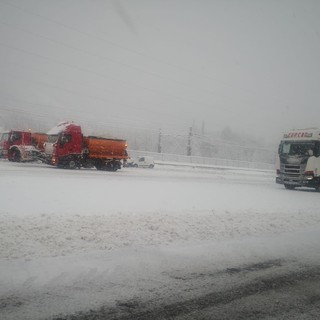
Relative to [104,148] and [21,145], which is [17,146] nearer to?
[21,145]

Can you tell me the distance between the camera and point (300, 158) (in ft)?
63.5

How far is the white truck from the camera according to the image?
62.2 feet

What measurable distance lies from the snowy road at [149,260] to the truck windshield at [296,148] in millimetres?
10256

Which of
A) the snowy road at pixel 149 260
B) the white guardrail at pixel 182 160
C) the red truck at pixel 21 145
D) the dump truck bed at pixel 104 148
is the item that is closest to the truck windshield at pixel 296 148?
the snowy road at pixel 149 260

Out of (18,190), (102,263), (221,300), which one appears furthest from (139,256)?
(18,190)

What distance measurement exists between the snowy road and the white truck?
9.87 meters

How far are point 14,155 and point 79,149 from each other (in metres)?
6.08

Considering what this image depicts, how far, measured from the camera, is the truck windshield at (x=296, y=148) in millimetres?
19203

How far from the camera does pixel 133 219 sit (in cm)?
777

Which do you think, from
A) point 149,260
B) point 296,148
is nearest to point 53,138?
point 296,148

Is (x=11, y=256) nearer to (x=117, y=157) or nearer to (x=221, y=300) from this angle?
(x=221, y=300)

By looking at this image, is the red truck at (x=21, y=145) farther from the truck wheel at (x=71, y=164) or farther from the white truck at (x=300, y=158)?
the white truck at (x=300, y=158)

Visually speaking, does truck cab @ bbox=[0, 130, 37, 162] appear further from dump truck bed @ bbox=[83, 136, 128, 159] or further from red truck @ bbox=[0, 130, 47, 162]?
dump truck bed @ bbox=[83, 136, 128, 159]

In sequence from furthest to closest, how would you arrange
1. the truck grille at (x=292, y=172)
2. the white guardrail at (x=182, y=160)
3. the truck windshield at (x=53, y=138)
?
the white guardrail at (x=182, y=160), the truck windshield at (x=53, y=138), the truck grille at (x=292, y=172)
